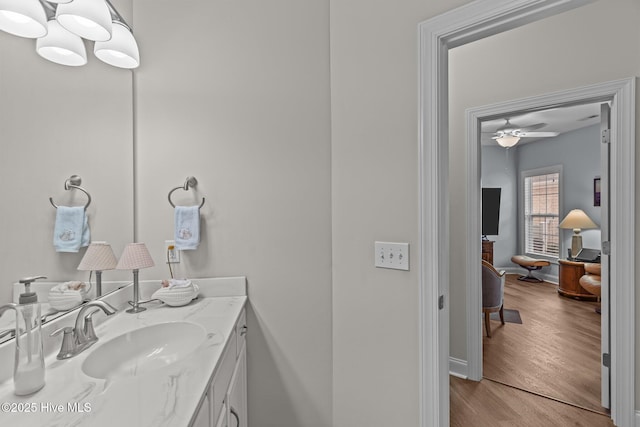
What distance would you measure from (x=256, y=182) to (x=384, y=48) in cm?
90

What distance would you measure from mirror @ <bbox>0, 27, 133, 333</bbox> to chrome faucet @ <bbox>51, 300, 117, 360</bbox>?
105mm

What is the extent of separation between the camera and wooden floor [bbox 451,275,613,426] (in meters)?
2.16

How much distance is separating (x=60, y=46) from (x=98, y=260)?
30.9 inches

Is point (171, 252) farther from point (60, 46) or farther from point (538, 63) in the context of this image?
point (538, 63)

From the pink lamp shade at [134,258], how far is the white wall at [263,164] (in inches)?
9.5

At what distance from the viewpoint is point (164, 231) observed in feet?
5.61

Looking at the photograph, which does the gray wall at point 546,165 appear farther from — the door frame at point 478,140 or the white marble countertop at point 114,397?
the white marble countertop at point 114,397

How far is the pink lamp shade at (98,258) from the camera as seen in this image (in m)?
1.27

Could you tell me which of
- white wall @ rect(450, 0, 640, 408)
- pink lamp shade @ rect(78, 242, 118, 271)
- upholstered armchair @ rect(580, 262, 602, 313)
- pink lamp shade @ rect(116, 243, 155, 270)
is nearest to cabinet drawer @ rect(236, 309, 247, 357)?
pink lamp shade @ rect(116, 243, 155, 270)

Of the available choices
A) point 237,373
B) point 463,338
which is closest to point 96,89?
point 237,373

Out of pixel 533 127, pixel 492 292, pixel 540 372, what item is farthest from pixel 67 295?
pixel 533 127

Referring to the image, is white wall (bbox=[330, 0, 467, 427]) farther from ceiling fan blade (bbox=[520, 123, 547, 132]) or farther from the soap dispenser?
ceiling fan blade (bbox=[520, 123, 547, 132])

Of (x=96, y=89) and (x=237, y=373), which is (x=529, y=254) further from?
(x=96, y=89)

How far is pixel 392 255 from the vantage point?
1469mm
